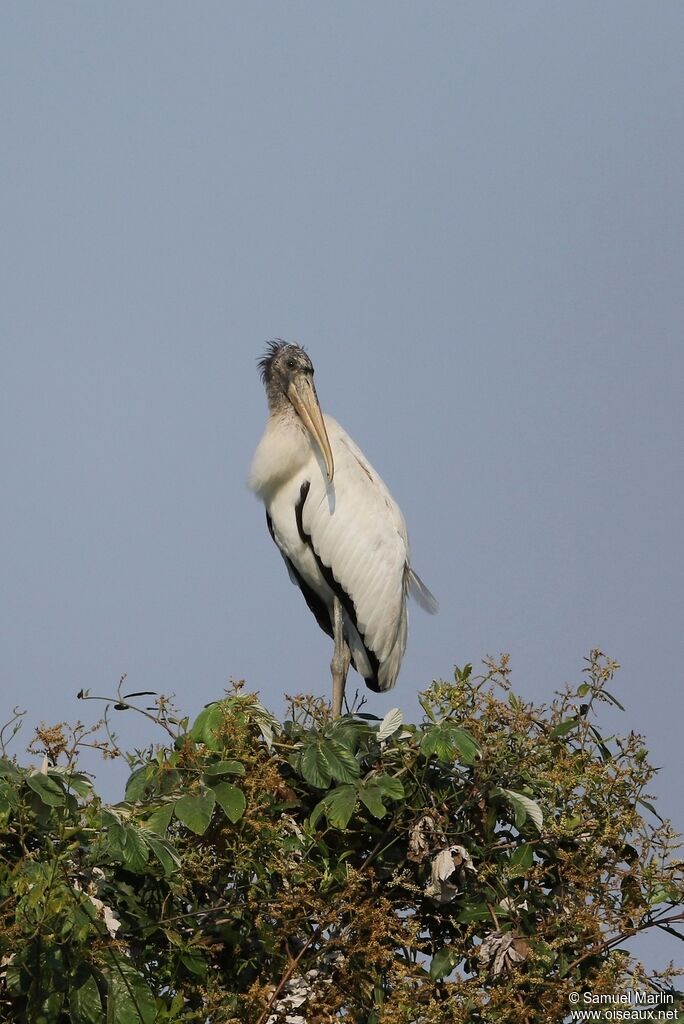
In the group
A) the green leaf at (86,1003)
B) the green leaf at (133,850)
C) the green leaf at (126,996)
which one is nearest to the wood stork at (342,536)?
the green leaf at (133,850)

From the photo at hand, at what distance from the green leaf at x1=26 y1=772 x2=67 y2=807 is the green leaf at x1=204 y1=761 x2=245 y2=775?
1.89 ft

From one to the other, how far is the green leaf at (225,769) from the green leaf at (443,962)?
2.99 feet

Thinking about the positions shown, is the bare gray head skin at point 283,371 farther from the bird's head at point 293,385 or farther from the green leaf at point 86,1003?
the green leaf at point 86,1003

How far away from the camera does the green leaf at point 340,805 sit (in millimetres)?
5105

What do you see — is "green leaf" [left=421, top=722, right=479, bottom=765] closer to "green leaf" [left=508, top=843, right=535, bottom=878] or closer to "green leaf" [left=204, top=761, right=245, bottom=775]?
"green leaf" [left=508, top=843, right=535, bottom=878]

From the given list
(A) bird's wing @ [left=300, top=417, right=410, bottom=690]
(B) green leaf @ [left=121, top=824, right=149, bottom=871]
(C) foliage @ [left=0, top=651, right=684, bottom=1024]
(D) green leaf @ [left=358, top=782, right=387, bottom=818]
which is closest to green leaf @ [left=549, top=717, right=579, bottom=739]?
(C) foliage @ [left=0, top=651, right=684, bottom=1024]

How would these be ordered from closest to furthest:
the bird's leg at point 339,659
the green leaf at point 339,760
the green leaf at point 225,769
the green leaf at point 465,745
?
the green leaf at point 225,769, the green leaf at point 465,745, the green leaf at point 339,760, the bird's leg at point 339,659

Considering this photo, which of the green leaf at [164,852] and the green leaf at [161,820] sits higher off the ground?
the green leaf at [161,820]

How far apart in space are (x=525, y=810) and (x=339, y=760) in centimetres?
71

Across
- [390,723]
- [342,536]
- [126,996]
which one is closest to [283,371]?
[342,536]

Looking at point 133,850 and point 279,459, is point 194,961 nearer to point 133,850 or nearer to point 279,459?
point 133,850

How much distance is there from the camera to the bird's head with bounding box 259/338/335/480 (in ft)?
28.0

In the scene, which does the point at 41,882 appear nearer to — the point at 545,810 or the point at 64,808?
the point at 64,808

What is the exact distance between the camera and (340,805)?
5137 mm
